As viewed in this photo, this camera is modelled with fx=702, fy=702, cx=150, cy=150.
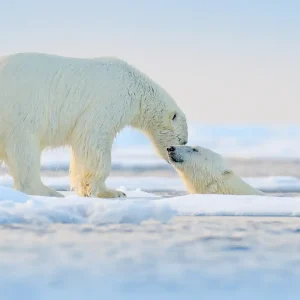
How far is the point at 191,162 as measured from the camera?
6.57 metres

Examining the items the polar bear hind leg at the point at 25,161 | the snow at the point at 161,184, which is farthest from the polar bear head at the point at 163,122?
the snow at the point at 161,184

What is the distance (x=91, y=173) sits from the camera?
627 cm

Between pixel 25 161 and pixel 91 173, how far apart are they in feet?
2.35

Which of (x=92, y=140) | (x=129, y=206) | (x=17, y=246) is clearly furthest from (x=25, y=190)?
(x=17, y=246)

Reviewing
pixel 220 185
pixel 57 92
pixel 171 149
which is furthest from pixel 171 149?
pixel 57 92

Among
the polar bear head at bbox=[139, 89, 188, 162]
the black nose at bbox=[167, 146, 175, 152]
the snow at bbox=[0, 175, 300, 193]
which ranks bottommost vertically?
the snow at bbox=[0, 175, 300, 193]

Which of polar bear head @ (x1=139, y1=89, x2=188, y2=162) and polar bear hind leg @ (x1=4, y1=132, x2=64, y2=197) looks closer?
polar bear hind leg @ (x1=4, y1=132, x2=64, y2=197)

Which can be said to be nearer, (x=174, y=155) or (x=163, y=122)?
(x=174, y=155)

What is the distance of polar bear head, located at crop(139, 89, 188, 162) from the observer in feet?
22.0

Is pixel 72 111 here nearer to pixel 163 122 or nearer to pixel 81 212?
pixel 163 122

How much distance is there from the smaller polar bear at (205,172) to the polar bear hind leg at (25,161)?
138cm

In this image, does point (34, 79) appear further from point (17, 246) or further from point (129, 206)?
point (17, 246)

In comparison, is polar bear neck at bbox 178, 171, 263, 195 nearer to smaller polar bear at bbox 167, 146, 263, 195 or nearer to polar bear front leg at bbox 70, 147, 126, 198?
smaller polar bear at bbox 167, 146, 263, 195

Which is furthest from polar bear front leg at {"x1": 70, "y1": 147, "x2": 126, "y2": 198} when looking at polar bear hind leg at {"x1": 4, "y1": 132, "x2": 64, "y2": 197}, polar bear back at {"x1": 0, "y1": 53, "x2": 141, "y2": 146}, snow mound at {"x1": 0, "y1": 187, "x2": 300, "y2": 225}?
snow mound at {"x1": 0, "y1": 187, "x2": 300, "y2": 225}
